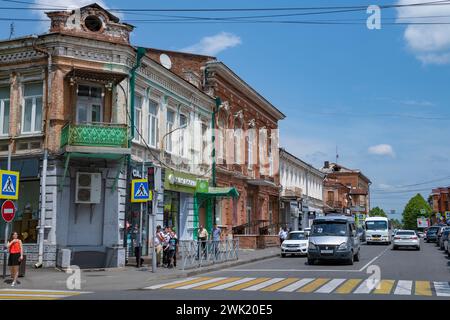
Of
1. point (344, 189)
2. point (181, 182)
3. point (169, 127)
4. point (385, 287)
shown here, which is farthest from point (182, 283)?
point (344, 189)

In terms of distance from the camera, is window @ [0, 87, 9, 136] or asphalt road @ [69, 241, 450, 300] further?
window @ [0, 87, 9, 136]

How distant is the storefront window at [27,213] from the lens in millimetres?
→ 21688

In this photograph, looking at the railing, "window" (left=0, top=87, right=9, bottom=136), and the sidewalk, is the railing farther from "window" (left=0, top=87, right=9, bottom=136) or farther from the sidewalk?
"window" (left=0, top=87, right=9, bottom=136)

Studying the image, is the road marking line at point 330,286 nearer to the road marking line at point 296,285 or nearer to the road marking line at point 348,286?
the road marking line at point 348,286

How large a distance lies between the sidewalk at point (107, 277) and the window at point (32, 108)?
582 centimetres

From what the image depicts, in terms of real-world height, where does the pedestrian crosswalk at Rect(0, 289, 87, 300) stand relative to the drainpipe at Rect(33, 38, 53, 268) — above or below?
below

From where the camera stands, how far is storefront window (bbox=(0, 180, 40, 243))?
2169 centimetres

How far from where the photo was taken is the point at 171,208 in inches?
1111

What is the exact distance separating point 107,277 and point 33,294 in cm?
481

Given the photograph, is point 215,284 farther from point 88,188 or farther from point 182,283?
point 88,188

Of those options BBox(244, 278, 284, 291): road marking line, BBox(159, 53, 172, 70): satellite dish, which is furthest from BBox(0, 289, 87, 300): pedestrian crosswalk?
BBox(159, 53, 172, 70): satellite dish

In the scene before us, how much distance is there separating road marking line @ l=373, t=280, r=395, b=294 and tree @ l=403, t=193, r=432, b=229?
12325 centimetres

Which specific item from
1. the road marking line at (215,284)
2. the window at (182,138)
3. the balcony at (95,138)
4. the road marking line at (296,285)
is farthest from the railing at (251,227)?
the road marking line at (296,285)

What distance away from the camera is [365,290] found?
47.0ft
